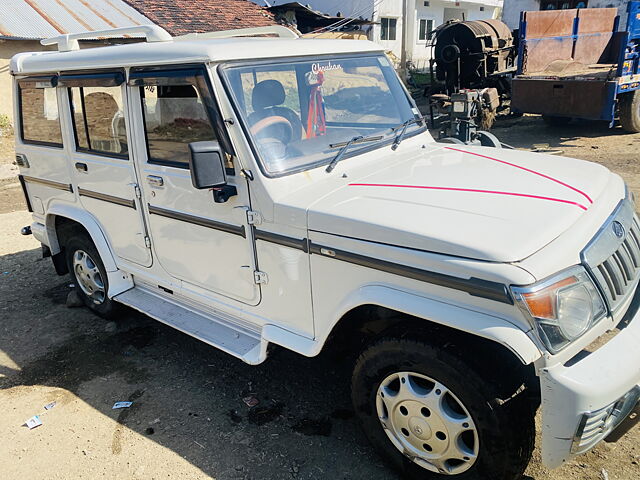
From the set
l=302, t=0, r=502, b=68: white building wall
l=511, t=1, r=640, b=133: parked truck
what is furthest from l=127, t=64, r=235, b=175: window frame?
l=302, t=0, r=502, b=68: white building wall

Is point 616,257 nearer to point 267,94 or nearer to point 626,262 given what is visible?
point 626,262

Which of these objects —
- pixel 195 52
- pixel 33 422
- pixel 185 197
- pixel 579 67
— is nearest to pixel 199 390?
pixel 33 422

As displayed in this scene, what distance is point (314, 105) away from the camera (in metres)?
3.39

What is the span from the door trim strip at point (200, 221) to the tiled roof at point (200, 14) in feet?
50.8

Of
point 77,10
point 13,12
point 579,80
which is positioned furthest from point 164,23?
point 579,80

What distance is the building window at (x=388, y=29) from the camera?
28.0 meters

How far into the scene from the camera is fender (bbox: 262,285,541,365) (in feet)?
7.03

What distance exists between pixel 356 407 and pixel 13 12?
1560 cm

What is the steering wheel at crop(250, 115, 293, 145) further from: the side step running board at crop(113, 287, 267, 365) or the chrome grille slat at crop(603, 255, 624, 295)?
the chrome grille slat at crop(603, 255, 624, 295)

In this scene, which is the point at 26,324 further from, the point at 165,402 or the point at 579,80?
the point at 579,80

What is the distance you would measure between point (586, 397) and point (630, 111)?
1032 cm

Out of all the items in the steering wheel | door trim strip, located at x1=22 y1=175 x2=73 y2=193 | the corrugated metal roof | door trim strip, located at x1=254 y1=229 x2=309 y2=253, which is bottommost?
door trim strip, located at x1=22 y1=175 x2=73 y2=193

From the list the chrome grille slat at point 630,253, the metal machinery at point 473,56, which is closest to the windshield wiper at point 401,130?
the chrome grille slat at point 630,253

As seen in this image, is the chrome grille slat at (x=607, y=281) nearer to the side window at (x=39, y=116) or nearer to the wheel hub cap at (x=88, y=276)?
the wheel hub cap at (x=88, y=276)
